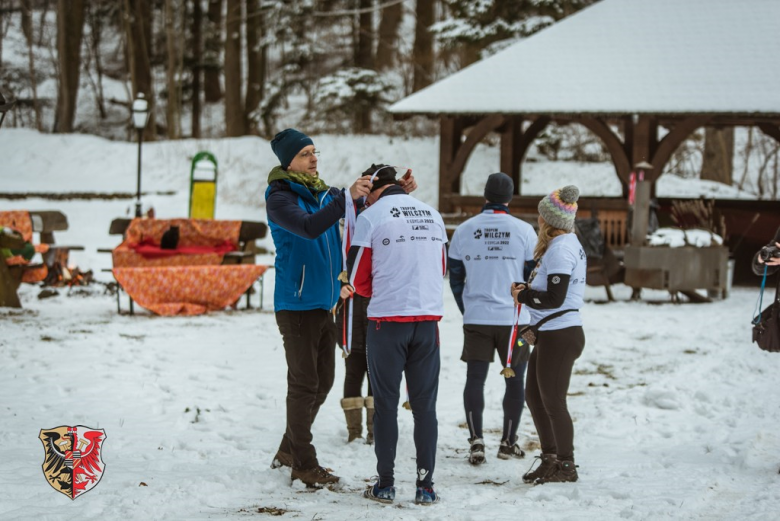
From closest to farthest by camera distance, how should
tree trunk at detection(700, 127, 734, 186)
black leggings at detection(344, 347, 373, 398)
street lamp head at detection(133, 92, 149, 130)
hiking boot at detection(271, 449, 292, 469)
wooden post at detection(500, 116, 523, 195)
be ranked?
hiking boot at detection(271, 449, 292, 469)
black leggings at detection(344, 347, 373, 398)
street lamp head at detection(133, 92, 149, 130)
wooden post at detection(500, 116, 523, 195)
tree trunk at detection(700, 127, 734, 186)

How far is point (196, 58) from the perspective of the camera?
32.6 m

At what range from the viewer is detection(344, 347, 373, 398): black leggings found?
18.9 feet

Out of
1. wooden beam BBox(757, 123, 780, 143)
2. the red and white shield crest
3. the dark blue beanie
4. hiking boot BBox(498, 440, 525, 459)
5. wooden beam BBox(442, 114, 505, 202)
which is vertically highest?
wooden beam BBox(757, 123, 780, 143)

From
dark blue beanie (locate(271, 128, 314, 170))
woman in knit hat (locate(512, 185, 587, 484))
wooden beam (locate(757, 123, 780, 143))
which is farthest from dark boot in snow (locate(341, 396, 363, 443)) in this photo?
wooden beam (locate(757, 123, 780, 143))

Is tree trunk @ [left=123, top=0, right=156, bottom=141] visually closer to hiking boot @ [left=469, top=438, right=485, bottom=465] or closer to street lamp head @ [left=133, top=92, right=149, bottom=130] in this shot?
street lamp head @ [left=133, top=92, right=149, bottom=130]

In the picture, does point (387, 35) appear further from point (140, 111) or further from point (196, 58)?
point (140, 111)

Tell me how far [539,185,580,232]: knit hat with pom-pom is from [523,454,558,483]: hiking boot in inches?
46.4

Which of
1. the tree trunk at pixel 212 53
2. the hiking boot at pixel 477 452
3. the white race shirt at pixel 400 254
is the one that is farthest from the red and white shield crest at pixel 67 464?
the tree trunk at pixel 212 53

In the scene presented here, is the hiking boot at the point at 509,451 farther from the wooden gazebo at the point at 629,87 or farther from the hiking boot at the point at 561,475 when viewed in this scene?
the wooden gazebo at the point at 629,87

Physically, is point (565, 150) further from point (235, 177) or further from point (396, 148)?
point (235, 177)

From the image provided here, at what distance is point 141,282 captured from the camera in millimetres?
10320

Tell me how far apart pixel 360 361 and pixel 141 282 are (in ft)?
17.0

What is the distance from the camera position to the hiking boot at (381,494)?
4.50 metres

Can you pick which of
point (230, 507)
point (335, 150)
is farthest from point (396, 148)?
point (230, 507)
